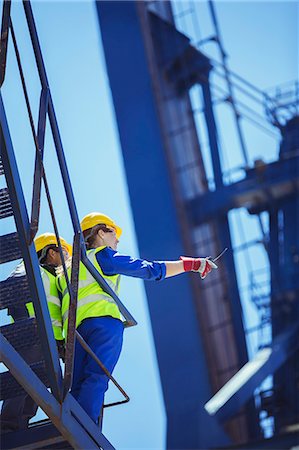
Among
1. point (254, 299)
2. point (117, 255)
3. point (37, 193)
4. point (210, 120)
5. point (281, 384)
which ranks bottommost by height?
point (281, 384)

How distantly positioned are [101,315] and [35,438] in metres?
0.83

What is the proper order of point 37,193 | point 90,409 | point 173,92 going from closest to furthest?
point 37,193
point 90,409
point 173,92

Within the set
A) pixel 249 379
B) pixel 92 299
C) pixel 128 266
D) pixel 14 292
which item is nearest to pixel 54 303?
pixel 92 299

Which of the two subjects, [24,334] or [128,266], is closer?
[24,334]

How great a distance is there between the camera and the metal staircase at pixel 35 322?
5613 millimetres

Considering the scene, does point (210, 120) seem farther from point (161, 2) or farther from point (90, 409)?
point (90, 409)

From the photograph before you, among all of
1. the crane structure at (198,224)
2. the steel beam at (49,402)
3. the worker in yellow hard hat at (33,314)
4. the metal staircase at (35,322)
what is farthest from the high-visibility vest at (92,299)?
the crane structure at (198,224)

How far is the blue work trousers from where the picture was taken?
614 cm

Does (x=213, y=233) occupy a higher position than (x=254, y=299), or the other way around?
(x=213, y=233)

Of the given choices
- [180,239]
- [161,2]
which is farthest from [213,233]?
[161,2]

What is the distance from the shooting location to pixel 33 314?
6.33 m

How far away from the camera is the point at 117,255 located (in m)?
6.27

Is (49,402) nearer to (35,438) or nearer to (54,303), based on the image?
(35,438)

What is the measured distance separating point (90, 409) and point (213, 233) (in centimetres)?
1618
